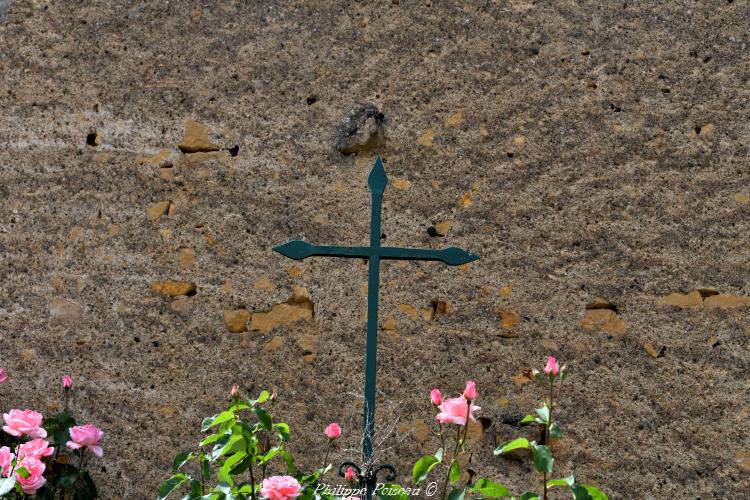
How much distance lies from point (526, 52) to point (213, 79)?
1.25 metres

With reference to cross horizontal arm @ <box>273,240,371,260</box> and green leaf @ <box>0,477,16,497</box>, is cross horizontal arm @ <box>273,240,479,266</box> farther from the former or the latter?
green leaf @ <box>0,477,16,497</box>

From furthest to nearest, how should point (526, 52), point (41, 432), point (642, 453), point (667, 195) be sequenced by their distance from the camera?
1. point (526, 52)
2. point (667, 195)
3. point (642, 453)
4. point (41, 432)

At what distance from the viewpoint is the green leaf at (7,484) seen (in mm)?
2191

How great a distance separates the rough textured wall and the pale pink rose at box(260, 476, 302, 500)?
119 cm

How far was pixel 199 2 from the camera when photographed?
3.70m

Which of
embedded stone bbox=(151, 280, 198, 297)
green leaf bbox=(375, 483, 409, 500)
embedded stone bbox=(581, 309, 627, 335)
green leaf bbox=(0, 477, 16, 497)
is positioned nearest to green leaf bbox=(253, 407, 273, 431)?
green leaf bbox=(375, 483, 409, 500)

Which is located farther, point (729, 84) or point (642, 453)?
point (729, 84)

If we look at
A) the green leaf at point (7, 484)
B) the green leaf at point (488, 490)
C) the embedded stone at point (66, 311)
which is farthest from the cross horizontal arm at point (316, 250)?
the embedded stone at point (66, 311)

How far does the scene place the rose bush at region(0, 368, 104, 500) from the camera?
2.33m

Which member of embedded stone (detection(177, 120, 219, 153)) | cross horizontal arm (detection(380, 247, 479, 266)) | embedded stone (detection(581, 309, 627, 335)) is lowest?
embedded stone (detection(581, 309, 627, 335))

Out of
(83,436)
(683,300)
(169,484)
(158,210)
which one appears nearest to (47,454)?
(83,436)

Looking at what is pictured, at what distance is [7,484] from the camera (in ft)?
7.28

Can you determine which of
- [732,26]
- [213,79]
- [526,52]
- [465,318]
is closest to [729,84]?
[732,26]

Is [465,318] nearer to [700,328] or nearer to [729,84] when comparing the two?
[700,328]
